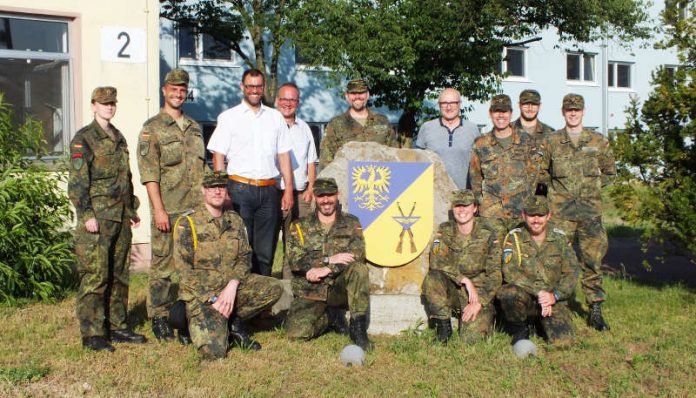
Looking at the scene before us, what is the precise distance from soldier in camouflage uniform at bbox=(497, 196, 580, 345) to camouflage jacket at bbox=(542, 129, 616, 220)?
1.77 feet

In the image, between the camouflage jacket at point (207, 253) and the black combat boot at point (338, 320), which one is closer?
the camouflage jacket at point (207, 253)

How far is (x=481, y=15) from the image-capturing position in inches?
590

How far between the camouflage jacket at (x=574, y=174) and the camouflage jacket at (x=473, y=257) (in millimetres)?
876

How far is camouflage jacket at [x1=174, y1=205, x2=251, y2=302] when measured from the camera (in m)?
5.56

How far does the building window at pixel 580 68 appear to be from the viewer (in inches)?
1060

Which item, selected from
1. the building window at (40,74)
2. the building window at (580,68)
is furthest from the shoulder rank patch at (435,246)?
the building window at (580,68)

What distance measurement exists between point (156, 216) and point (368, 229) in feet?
5.45

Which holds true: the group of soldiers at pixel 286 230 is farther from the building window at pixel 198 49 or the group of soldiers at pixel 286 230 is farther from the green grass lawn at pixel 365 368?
the building window at pixel 198 49

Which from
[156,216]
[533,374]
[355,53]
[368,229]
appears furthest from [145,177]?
[355,53]

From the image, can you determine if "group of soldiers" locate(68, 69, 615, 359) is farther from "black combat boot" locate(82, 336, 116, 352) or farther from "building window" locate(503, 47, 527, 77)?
"building window" locate(503, 47, 527, 77)

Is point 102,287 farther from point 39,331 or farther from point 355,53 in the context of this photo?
point 355,53

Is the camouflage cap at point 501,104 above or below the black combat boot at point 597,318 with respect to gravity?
above

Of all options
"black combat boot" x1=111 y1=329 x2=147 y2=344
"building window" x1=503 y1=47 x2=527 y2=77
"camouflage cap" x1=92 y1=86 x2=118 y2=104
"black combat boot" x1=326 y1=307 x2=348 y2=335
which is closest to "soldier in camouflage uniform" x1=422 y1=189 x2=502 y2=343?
"black combat boot" x1=326 y1=307 x2=348 y2=335

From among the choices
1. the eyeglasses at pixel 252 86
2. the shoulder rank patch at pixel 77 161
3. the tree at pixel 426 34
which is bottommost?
the shoulder rank patch at pixel 77 161
